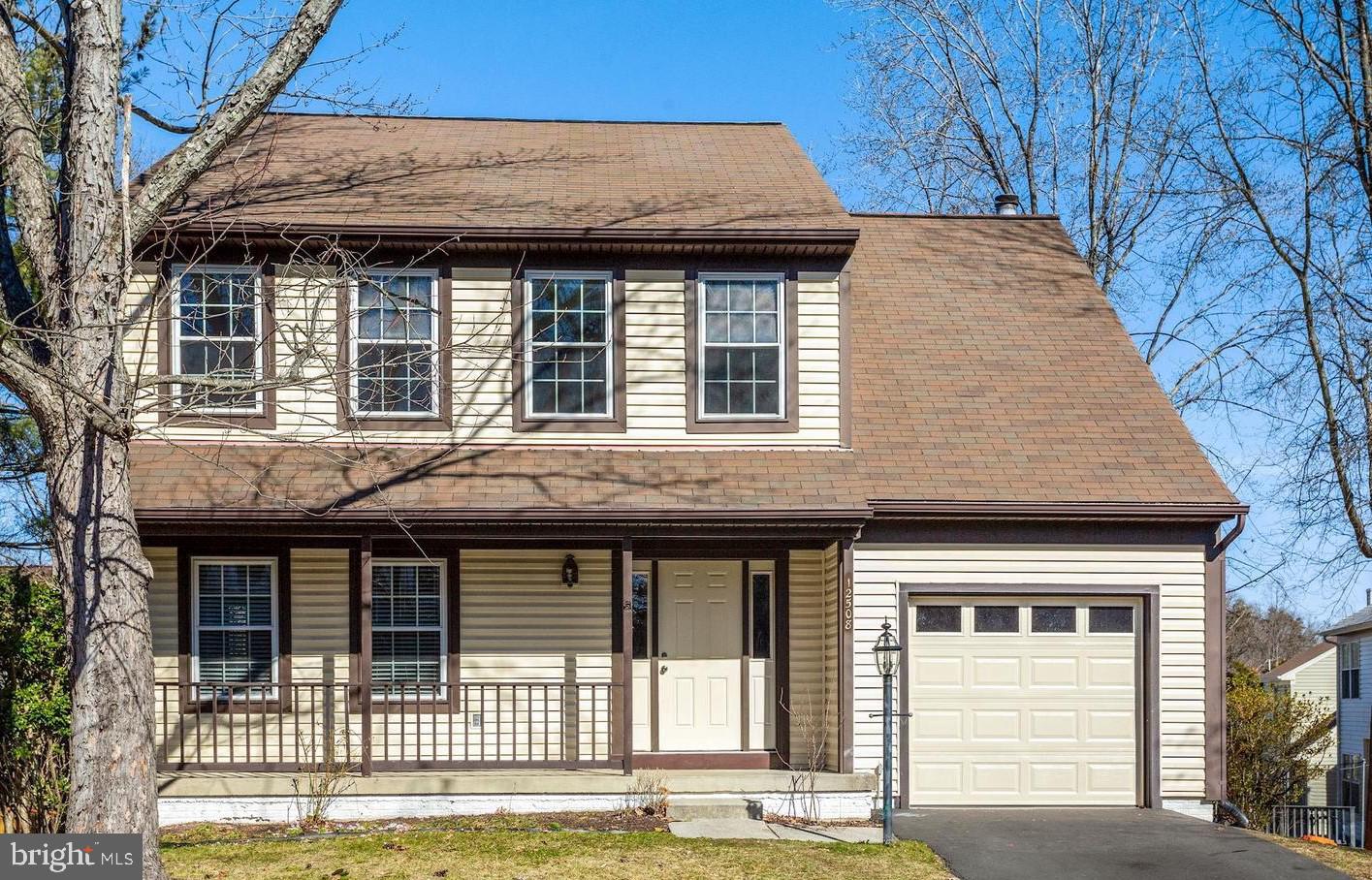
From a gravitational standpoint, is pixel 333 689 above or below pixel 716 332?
below

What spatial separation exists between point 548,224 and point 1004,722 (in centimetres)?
655

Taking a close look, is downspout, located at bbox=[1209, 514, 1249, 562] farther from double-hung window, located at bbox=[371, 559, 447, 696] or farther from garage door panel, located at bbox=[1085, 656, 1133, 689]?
double-hung window, located at bbox=[371, 559, 447, 696]

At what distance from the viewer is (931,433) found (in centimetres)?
1250

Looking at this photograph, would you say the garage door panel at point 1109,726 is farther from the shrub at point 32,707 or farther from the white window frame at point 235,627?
the shrub at point 32,707

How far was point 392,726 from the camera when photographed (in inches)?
473

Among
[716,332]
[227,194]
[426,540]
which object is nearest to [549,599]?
[426,540]

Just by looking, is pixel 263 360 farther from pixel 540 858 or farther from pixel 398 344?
pixel 540 858

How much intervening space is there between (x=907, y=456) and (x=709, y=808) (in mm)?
3872

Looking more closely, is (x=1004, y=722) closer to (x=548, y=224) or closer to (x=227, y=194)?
(x=548, y=224)

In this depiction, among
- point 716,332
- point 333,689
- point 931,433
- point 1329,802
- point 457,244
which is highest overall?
point 457,244

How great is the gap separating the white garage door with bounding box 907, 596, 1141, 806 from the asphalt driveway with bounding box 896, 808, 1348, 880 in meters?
0.30

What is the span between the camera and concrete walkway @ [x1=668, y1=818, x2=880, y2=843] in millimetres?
10172

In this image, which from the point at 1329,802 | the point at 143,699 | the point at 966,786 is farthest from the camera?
the point at 1329,802

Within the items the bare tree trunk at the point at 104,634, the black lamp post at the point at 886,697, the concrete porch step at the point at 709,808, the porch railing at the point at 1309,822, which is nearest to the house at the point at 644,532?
the concrete porch step at the point at 709,808
